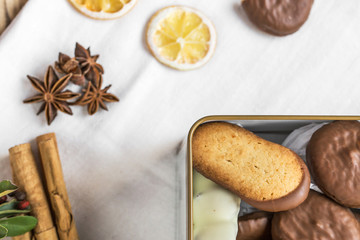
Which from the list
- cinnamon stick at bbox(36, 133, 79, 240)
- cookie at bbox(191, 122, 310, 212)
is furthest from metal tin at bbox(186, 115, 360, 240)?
cinnamon stick at bbox(36, 133, 79, 240)

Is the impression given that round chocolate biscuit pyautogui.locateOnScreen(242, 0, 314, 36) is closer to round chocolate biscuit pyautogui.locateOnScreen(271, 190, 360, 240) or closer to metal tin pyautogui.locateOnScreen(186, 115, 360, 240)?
metal tin pyautogui.locateOnScreen(186, 115, 360, 240)

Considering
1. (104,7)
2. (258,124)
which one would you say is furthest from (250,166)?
(104,7)

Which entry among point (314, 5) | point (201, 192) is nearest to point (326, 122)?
point (201, 192)

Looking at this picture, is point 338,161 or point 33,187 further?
point 33,187

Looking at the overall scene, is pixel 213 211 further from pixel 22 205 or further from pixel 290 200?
pixel 22 205

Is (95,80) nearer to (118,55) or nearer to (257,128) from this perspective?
(118,55)
